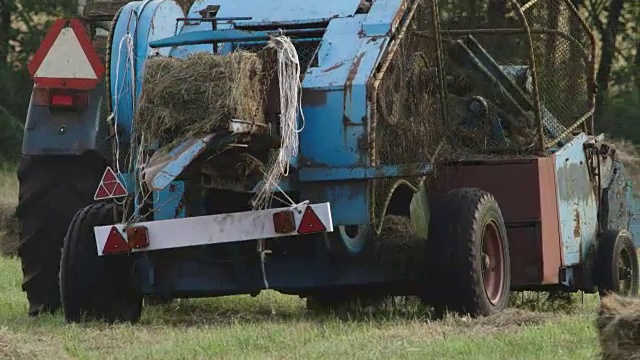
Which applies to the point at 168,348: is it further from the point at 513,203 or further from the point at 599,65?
the point at 599,65

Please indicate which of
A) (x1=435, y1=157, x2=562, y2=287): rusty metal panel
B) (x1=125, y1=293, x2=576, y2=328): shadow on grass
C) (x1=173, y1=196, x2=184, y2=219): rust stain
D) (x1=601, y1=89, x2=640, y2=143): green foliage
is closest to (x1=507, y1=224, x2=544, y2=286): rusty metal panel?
(x1=435, y1=157, x2=562, y2=287): rusty metal panel

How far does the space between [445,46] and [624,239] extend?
1961 millimetres

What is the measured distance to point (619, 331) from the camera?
7.60 m

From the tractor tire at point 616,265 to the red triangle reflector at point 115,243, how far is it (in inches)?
151

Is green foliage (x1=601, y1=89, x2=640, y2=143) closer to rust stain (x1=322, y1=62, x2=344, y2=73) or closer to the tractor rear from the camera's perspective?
the tractor rear

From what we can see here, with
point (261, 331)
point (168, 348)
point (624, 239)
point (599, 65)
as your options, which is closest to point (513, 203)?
point (624, 239)

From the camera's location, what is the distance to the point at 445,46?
13359 millimetres

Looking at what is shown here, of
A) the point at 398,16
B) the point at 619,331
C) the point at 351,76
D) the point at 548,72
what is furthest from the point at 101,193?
the point at 619,331

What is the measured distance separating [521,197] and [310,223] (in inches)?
85.0

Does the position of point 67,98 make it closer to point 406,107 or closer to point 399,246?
point 406,107

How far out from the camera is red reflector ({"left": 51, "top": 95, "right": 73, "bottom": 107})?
11.9 meters

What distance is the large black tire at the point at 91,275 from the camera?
11.0m

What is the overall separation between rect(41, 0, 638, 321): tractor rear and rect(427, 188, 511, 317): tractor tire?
0.03 ft

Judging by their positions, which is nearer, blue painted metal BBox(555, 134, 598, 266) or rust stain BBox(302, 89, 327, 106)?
rust stain BBox(302, 89, 327, 106)
